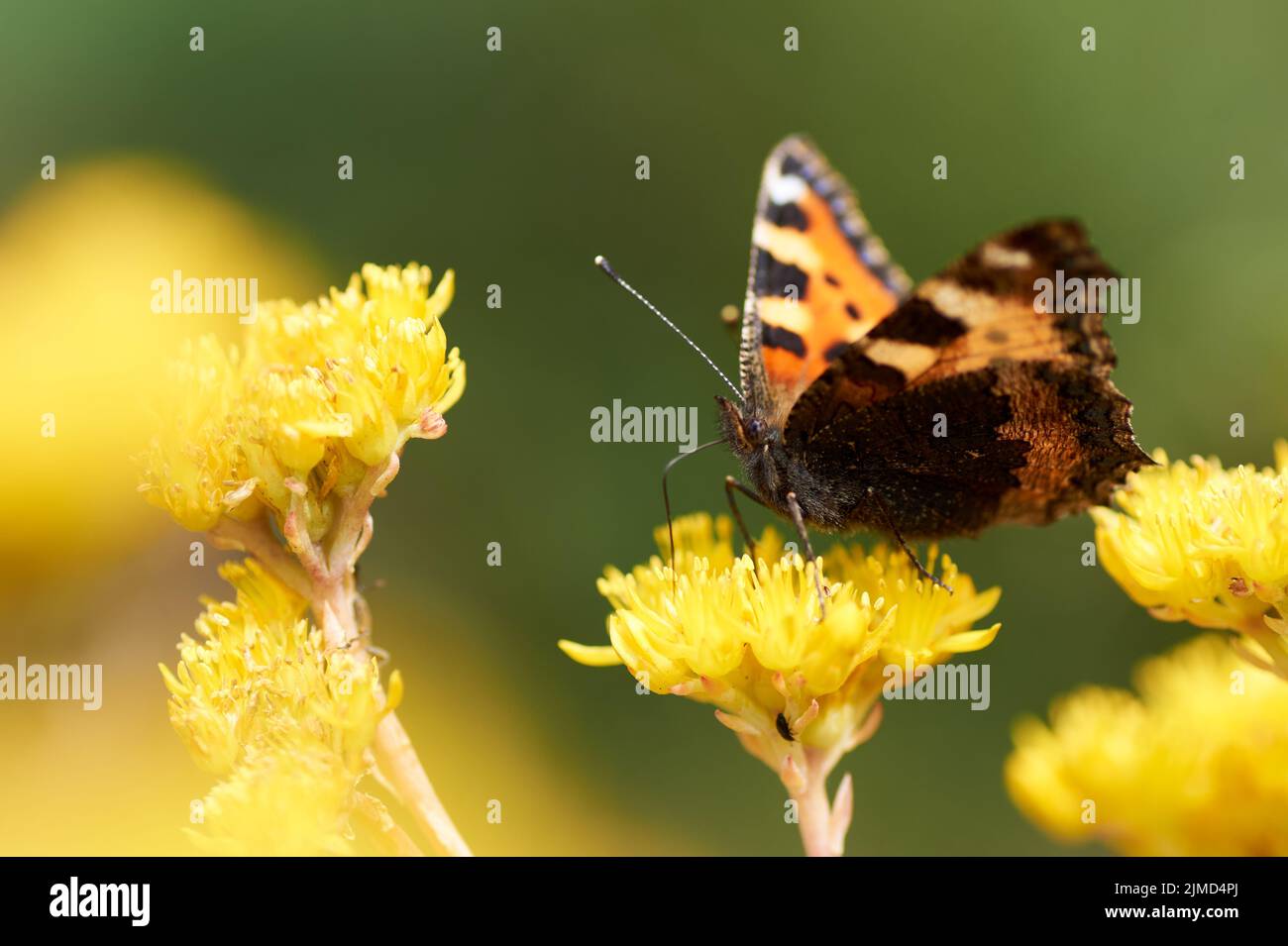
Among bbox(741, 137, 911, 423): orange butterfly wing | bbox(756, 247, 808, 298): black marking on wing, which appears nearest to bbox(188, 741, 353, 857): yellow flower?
bbox(741, 137, 911, 423): orange butterfly wing

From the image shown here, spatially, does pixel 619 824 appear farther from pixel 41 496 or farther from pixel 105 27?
pixel 105 27

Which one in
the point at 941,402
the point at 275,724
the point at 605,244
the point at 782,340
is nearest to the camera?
the point at 275,724

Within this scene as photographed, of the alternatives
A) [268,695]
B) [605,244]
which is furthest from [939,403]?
[605,244]

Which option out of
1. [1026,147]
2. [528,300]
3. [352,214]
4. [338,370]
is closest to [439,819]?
[338,370]

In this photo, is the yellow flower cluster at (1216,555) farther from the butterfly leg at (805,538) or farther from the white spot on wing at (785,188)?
the white spot on wing at (785,188)

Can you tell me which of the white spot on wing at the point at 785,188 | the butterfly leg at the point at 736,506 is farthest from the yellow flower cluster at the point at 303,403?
the white spot on wing at the point at 785,188

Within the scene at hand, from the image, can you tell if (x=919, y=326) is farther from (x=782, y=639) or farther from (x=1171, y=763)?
(x=1171, y=763)

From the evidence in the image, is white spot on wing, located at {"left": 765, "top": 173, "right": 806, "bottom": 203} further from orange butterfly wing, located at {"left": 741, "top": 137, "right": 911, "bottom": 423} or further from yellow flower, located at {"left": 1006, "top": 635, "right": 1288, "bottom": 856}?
yellow flower, located at {"left": 1006, "top": 635, "right": 1288, "bottom": 856}
